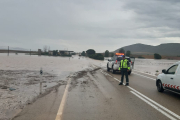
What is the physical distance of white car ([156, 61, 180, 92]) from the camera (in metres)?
7.77

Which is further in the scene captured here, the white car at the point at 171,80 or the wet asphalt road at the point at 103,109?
the white car at the point at 171,80

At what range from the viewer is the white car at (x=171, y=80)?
7.77 m

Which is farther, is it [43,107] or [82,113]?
[43,107]

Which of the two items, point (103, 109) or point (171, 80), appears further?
point (171, 80)

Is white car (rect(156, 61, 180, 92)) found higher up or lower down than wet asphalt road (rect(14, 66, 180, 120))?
higher up

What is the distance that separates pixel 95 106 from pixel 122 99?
64.1 inches

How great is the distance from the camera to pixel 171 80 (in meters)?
8.22

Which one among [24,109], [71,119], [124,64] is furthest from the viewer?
[124,64]

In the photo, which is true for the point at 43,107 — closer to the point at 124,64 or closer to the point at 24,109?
the point at 24,109

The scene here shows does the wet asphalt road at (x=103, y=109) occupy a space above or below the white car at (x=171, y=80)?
below

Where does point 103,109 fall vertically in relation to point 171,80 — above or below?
below

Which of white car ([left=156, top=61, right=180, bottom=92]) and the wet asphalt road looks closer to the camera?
the wet asphalt road

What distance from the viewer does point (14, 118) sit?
5289 millimetres

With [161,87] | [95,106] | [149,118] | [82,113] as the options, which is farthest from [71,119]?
[161,87]
